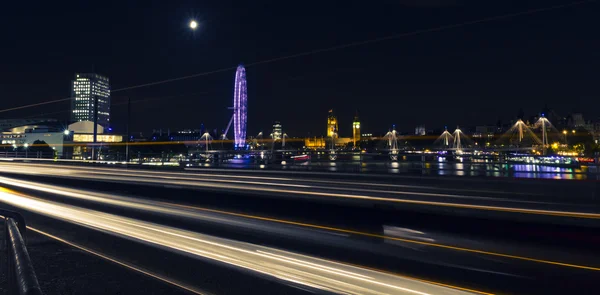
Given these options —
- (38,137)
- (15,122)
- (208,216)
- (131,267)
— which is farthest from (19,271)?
(15,122)

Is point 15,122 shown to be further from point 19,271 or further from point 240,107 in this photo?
point 19,271

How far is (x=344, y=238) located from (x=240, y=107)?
80.1 meters

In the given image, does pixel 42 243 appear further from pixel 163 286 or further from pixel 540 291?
pixel 540 291

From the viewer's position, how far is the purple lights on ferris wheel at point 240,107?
86.5 m

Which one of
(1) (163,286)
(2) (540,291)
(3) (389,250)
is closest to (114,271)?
(1) (163,286)

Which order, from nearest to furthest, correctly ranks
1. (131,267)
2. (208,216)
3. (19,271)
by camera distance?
(19,271) → (131,267) → (208,216)

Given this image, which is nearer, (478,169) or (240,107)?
(478,169)

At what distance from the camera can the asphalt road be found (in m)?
6.22

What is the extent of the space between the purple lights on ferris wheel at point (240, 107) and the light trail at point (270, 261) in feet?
248

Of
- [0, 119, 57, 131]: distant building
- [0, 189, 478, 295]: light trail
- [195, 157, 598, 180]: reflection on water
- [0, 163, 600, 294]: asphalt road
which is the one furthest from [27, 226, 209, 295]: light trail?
[0, 119, 57, 131]: distant building

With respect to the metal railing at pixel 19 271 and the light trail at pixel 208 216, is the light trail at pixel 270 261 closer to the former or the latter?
the light trail at pixel 208 216

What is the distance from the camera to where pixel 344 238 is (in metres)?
9.17

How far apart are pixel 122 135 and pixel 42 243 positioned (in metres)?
129

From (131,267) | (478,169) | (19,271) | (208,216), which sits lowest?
(131,267)
